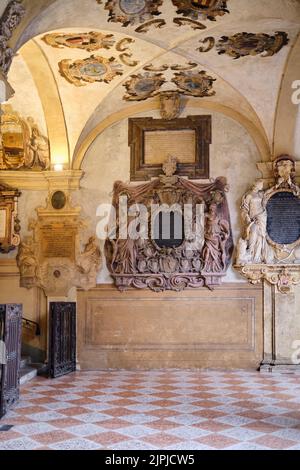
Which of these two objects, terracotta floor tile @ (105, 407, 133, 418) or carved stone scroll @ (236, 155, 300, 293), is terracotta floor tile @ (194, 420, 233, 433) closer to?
terracotta floor tile @ (105, 407, 133, 418)

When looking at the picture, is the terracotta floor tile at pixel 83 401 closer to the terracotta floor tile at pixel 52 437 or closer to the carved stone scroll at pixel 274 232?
the terracotta floor tile at pixel 52 437

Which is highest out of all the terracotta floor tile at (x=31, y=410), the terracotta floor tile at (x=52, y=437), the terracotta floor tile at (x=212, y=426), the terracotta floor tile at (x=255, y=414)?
the terracotta floor tile at (x=52, y=437)

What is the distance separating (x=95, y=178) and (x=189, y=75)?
99.7 inches

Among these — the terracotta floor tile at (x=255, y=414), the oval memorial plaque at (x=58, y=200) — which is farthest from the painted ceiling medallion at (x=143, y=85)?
the terracotta floor tile at (x=255, y=414)

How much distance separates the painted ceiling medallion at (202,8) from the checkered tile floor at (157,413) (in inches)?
192

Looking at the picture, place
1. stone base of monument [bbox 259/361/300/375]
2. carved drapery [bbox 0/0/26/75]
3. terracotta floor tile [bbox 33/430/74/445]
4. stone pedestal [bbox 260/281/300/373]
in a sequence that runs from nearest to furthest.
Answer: terracotta floor tile [bbox 33/430/74/445] < carved drapery [bbox 0/0/26/75] < stone base of monument [bbox 259/361/300/375] < stone pedestal [bbox 260/281/300/373]

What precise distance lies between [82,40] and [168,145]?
2.94 metres

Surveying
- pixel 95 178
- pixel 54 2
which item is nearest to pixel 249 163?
pixel 95 178

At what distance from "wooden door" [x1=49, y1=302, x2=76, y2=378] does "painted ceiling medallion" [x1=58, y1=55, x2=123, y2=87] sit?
12.0 feet

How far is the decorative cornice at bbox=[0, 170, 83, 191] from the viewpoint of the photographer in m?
10.8

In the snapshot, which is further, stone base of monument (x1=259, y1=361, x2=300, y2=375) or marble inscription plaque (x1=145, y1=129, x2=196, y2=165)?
marble inscription plaque (x1=145, y1=129, x2=196, y2=165)

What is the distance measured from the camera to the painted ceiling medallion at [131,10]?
7.46 m

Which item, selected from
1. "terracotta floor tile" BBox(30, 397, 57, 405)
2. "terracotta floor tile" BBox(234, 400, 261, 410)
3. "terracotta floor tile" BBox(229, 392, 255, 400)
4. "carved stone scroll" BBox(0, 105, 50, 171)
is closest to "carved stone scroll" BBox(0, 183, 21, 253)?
"carved stone scroll" BBox(0, 105, 50, 171)

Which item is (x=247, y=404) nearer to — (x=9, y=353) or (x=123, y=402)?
(x=123, y=402)
